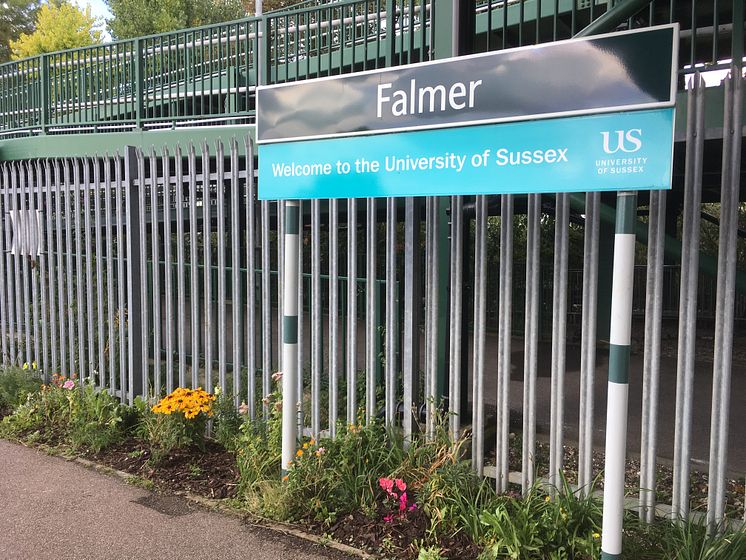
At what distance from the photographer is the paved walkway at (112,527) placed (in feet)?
12.2

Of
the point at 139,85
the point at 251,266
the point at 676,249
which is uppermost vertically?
the point at 139,85

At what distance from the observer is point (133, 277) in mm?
5852

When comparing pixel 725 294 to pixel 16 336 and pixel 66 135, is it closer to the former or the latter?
pixel 16 336

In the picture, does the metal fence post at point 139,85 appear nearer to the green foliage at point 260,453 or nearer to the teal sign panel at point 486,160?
the teal sign panel at point 486,160

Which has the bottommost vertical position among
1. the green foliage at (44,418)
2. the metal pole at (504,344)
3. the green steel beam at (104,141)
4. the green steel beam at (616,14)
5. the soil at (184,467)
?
the soil at (184,467)

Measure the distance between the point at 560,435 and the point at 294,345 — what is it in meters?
1.67

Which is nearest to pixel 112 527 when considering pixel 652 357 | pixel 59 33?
pixel 652 357

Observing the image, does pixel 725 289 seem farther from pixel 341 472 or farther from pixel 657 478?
pixel 341 472

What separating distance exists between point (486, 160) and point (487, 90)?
34 cm

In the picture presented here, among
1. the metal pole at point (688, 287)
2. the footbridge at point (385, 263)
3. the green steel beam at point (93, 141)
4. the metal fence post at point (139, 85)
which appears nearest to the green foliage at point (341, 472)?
the footbridge at point (385, 263)

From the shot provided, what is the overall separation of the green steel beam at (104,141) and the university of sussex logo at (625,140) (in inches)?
187

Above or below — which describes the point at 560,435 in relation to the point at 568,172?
below

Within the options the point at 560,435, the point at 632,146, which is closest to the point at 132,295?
the point at 560,435

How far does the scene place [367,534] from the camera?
380 cm
